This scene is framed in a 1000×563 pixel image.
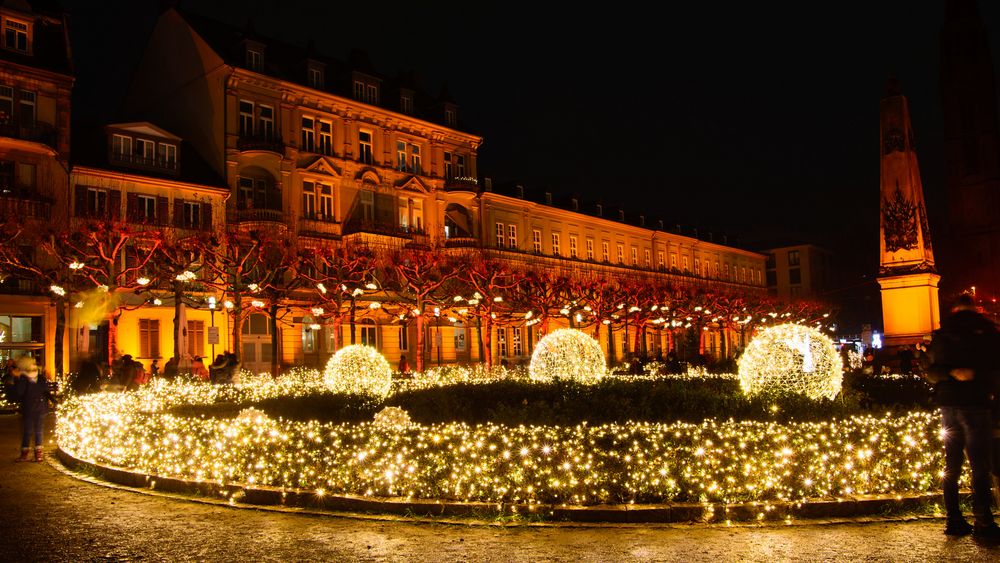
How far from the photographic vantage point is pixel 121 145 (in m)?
39.9

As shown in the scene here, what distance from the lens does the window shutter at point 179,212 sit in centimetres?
4050

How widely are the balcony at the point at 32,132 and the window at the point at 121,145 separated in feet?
10.3

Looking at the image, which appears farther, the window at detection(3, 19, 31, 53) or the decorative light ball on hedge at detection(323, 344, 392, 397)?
the window at detection(3, 19, 31, 53)

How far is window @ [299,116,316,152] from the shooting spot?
1876 inches

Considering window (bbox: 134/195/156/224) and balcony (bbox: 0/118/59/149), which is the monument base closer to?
window (bbox: 134/195/156/224)

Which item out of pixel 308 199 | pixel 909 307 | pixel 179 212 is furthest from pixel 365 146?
pixel 909 307

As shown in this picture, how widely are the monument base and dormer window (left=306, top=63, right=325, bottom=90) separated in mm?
35643

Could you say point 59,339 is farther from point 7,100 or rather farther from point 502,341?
point 502,341

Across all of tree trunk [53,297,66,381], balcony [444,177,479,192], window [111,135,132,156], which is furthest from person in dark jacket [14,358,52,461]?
balcony [444,177,479,192]

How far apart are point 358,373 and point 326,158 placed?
3188cm

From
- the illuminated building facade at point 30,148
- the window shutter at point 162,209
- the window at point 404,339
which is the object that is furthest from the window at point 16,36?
the window at point 404,339

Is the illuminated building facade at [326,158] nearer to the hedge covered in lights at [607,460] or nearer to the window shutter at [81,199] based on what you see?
the window shutter at [81,199]

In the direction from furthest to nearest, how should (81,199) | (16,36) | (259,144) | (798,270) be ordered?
(798,270), (259,144), (81,199), (16,36)

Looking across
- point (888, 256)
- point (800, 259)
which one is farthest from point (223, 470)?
point (800, 259)
